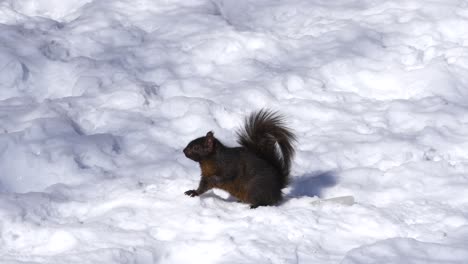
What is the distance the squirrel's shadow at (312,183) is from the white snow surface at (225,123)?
13 mm

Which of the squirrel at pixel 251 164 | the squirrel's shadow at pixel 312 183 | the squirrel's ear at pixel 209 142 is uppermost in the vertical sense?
the squirrel's ear at pixel 209 142

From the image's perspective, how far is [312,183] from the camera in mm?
4562

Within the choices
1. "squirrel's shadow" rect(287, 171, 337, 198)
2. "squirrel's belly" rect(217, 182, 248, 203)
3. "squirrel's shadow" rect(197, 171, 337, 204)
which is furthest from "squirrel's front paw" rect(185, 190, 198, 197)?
"squirrel's shadow" rect(287, 171, 337, 198)

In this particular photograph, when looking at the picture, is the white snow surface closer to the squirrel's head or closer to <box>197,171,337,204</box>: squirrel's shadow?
<box>197,171,337,204</box>: squirrel's shadow

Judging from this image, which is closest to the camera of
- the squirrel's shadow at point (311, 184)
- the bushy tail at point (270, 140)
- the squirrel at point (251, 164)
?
the squirrel at point (251, 164)

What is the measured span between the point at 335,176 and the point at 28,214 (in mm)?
1819

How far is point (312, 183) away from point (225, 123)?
37.0 inches

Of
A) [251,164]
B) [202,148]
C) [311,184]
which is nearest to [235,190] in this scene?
[251,164]

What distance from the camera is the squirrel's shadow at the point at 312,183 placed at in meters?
4.47

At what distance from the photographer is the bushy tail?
165 inches

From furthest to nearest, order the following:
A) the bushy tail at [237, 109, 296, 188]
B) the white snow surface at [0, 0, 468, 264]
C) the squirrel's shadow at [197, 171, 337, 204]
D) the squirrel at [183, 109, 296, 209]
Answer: the squirrel's shadow at [197, 171, 337, 204]
the bushy tail at [237, 109, 296, 188]
the squirrel at [183, 109, 296, 209]
the white snow surface at [0, 0, 468, 264]

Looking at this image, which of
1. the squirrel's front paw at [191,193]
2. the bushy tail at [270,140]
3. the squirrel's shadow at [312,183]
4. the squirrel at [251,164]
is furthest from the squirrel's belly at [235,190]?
the squirrel's shadow at [312,183]

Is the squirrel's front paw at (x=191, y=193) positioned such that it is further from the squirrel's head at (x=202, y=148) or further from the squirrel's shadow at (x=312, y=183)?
the squirrel's shadow at (x=312, y=183)

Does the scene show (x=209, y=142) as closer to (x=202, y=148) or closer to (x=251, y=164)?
(x=202, y=148)
